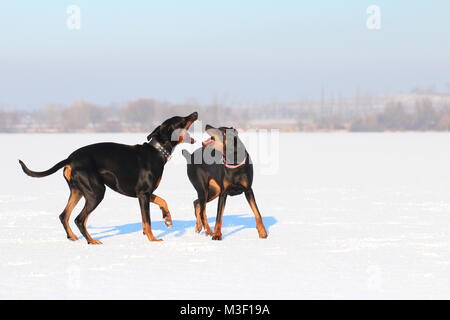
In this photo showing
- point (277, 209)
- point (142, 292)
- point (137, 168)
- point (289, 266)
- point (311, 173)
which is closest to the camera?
point (142, 292)

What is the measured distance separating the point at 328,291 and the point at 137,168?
3.03 m

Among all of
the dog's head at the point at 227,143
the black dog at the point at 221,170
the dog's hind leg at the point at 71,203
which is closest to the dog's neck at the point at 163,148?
the black dog at the point at 221,170

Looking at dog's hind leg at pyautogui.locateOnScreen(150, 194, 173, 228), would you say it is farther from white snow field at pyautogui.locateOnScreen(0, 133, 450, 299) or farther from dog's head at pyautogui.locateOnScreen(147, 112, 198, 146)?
dog's head at pyautogui.locateOnScreen(147, 112, 198, 146)

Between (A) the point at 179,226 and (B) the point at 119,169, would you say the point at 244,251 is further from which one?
(A) the point at 179,226

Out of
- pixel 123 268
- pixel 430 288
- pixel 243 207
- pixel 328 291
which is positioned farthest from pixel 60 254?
pixel 243 207

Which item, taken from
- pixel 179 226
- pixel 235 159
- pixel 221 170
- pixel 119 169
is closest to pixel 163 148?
pixel 119 169

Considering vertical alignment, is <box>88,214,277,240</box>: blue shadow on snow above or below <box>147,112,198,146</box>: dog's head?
below

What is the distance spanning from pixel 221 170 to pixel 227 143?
0.37 metres

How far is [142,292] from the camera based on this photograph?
5211mm

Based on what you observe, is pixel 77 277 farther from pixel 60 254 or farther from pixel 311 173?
pixel 311 173

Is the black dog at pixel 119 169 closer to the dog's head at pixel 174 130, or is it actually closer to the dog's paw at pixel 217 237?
the dog's head at pixel 174 130

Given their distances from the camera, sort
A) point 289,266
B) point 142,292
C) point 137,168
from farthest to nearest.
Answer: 1. point 137,168
2. point 289,266
3. point 142,292

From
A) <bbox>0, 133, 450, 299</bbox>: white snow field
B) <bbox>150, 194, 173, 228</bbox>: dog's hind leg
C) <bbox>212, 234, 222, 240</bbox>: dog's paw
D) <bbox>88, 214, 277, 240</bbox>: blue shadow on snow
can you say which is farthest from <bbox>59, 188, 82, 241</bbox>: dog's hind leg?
<bbox>212, 234, 222, 240</bbox>: dog's paw

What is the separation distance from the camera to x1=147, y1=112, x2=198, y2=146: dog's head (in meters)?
7.41
